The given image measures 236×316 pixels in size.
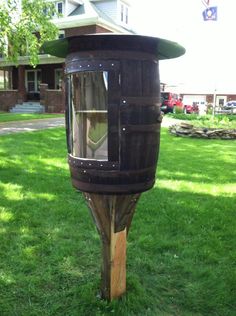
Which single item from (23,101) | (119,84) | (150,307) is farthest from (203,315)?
(23,101)

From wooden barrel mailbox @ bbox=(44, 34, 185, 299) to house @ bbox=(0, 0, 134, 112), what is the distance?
20.3 metres

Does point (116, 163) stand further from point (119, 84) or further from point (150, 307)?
point (150, 307)

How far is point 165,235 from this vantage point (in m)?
4.22

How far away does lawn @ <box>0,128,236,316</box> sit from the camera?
296 centimetres

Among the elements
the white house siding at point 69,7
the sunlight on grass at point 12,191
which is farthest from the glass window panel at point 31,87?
the sunlight on grass at point 12,191

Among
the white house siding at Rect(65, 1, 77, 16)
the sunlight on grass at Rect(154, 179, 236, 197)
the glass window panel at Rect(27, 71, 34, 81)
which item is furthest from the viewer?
the glass window panel at Rect(27, 71, 34, 81)

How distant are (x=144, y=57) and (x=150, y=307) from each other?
1.82 m

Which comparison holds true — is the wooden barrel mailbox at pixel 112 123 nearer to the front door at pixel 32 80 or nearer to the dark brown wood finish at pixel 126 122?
the dark brown wood finish at pixel 126 122

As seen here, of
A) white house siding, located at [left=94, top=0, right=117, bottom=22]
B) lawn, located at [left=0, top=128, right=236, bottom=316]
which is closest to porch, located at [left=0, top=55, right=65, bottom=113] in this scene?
white house siding, located at [left=94, top=0, right=117, bottom=22]

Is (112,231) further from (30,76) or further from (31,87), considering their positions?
(30,76)

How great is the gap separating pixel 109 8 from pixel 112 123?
88.9 ft

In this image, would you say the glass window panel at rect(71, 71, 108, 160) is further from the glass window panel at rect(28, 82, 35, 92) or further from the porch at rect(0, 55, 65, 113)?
the glass window panel at rect(28, 82, 35, 92)

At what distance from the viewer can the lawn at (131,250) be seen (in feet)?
9.71

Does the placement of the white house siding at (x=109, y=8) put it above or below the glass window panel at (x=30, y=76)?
above
